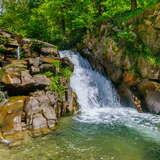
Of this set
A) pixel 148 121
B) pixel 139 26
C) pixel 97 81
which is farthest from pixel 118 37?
pixel 148 121

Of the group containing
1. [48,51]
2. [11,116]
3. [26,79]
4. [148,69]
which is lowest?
[11,116]

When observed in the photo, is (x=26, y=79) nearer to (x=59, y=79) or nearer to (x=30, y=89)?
(x=30, y=89)

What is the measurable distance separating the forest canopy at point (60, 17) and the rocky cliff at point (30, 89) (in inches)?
311

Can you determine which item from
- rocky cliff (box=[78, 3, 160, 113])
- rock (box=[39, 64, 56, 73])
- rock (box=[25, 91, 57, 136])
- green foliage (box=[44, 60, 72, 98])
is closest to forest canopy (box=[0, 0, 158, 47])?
rocky cliff (box=[78, 3, 160, 113])

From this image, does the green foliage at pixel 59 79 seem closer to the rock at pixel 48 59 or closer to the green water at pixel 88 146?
the rock at pixel 48 59

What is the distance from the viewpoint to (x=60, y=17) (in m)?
35.4

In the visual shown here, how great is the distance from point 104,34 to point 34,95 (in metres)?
9.00

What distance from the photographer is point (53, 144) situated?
1516 centimetres

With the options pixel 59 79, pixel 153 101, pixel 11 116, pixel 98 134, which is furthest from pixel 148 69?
pixel 11 116

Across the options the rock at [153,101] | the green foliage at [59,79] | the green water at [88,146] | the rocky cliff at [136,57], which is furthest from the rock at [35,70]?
the rock at [153,101]

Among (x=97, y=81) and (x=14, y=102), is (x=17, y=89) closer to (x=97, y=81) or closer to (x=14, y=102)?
(x=14, y=102)

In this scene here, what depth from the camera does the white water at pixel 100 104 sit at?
1892 cm

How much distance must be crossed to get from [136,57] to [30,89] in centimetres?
787

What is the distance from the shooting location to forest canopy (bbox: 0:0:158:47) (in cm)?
3097
